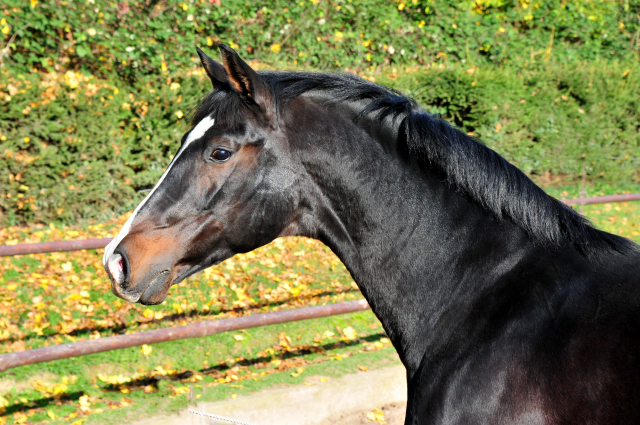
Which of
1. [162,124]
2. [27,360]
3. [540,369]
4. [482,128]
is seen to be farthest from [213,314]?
[482,128]

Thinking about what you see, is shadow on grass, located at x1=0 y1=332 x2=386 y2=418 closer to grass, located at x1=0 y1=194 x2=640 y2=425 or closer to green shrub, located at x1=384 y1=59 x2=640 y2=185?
grass, located at x1=0 y1=194 x2=640 y2=425

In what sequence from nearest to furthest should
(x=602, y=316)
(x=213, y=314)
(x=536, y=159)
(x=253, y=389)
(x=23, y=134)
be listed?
(x=602, y=316), (x=253, y=389), (x=213, y=314), (x=23, y=134), (x=536, y=159)

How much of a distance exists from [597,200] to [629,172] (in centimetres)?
619

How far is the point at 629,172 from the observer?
1098cm

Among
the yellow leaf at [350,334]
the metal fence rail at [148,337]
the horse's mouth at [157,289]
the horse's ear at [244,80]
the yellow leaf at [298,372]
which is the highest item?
the horse's ear at [244,80]

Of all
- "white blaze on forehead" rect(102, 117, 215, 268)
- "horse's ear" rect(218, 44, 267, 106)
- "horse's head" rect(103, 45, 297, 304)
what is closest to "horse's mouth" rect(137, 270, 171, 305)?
"horse's head" rect(103, 45, 297, 304)

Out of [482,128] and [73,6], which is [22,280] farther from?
[482,128]

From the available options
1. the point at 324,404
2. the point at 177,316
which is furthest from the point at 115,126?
the point at 324,404

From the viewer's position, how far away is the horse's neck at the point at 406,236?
2.09m

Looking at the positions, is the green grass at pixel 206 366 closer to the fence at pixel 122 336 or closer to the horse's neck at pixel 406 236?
the fence at pixel 122 336

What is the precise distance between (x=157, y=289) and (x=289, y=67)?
7.55 meters

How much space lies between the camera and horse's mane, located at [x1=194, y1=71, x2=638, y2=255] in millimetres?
2012

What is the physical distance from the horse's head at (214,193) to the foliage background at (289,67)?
4378 mm

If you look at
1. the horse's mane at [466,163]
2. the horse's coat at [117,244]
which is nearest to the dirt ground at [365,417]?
the horse's coat at [117,244]
